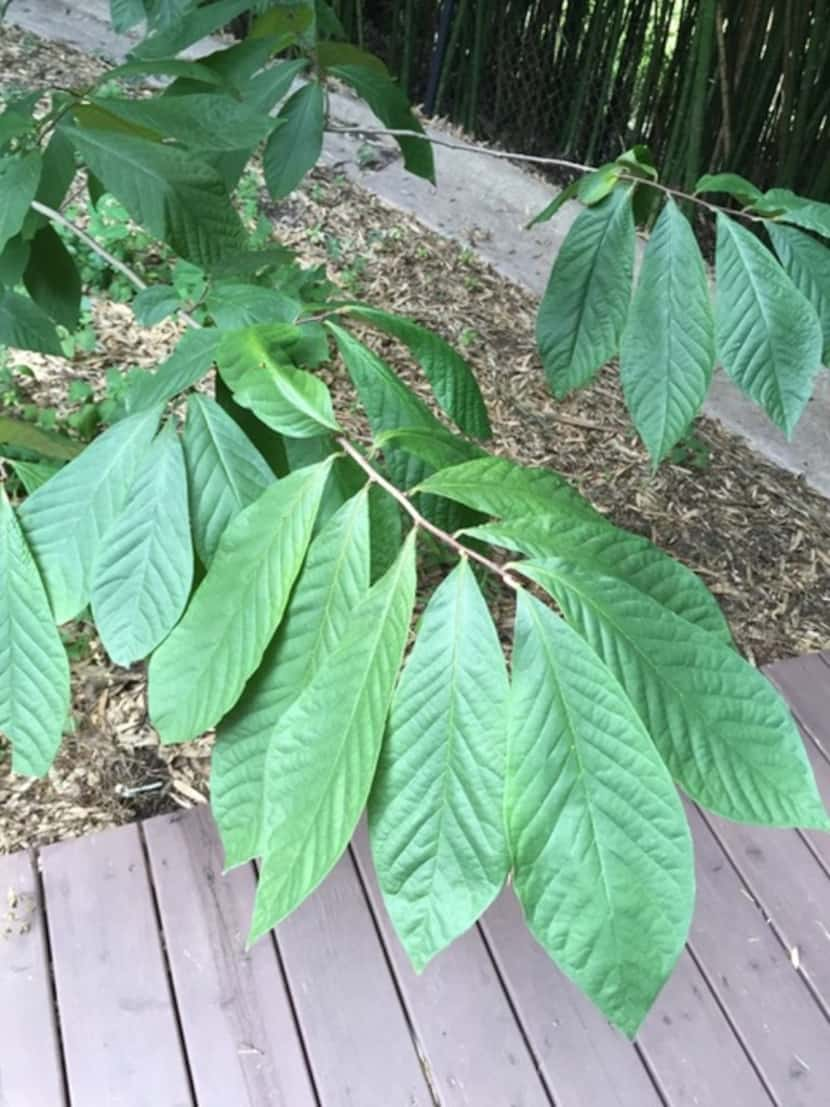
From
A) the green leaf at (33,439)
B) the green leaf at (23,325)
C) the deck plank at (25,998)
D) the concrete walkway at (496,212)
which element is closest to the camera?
the green leaf at (33,439)

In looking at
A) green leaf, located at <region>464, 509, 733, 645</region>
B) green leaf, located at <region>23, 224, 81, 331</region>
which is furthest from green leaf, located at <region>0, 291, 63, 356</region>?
green leaf, located at <region>464, 509, 733, 645</region>

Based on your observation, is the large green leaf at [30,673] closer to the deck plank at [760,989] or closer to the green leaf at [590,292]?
the green leaf at [590,292]

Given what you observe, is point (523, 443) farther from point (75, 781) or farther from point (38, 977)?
point (38, 977)

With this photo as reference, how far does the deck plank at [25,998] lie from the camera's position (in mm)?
1216

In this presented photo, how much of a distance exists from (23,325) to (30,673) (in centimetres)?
46

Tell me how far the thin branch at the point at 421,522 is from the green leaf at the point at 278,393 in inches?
0.9

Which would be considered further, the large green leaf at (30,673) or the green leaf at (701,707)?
the large green leaf at (30,673)

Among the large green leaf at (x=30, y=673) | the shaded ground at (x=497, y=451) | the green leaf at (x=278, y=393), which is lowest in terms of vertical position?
the shaded ground at (x=497, y=451)

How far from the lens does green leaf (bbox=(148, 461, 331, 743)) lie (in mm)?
520

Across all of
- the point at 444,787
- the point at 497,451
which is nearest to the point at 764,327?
the point at 444,787

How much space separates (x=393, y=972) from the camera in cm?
134

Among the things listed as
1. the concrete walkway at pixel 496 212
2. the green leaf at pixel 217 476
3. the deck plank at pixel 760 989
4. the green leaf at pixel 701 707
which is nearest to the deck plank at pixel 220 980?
the deck plank at pixel 760 989

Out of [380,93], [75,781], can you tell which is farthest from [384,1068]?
[380,93]

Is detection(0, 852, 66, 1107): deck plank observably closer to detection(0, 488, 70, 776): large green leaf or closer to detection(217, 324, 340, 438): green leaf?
detection(0, 488, 70, 776): large green leaf
